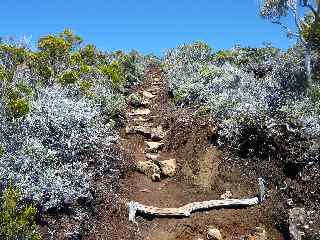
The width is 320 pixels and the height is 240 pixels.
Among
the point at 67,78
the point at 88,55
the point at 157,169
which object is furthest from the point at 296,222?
the point at 88,55

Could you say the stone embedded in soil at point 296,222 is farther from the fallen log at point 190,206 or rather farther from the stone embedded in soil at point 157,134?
the stone embedded in soil at point 157,134

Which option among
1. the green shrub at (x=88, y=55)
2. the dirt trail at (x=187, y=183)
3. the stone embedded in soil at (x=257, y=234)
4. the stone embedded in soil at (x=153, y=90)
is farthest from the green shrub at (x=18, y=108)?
the green shrub at (x=88, y=55)

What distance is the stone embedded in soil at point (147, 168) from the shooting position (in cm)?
1413

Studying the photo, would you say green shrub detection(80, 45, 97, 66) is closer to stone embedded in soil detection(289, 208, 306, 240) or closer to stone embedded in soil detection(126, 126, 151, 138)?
stone embedded in soil detection(126, 126, 151, 138)

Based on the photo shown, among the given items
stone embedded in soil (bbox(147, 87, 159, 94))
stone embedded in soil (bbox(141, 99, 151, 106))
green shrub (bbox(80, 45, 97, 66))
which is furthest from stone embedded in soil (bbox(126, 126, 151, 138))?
green shrub (bbox(80, 45, 97, 66))

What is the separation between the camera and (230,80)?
18500mm

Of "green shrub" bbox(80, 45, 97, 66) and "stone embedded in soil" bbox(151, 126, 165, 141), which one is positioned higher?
"green shrub" bbox(80, 45, 97, 66)

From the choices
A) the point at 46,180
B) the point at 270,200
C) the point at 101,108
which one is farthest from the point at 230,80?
the point at 46,180

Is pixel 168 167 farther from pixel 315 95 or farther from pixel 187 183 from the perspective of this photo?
pixel 315 95

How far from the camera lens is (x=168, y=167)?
14.3m

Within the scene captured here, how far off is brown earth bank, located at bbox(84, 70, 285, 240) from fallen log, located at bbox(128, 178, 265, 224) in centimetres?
12

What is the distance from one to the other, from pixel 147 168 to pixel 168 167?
0.57m

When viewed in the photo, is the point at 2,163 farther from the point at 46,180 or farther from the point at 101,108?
the point at 101,108

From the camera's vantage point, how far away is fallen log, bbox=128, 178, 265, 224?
476 inches
